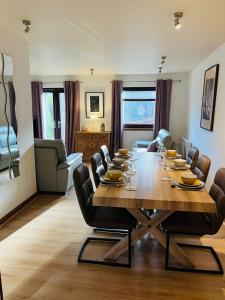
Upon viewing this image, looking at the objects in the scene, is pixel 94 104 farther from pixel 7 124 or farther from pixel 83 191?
pixel 83 191

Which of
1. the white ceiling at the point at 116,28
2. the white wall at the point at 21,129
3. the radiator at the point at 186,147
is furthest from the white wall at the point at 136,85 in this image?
the white wall at the point at 21,129

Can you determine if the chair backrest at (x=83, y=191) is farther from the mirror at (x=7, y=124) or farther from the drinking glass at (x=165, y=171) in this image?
the mirror at (x=7, y=124)

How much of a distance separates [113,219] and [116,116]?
4.66 meters

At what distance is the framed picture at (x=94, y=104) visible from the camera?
6.59 meters

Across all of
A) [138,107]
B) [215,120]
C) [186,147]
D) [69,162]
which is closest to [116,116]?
[138,107]

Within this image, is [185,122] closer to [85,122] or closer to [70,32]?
[85,122]

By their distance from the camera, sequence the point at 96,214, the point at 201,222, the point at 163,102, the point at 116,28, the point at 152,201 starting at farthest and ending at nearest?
the point at 163,102 → the point at 116,28 → the point at 96,214 → the point at 201,222 → the point at 152,201

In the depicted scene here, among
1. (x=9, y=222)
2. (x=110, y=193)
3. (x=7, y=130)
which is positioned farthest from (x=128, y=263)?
(x=7, y=130)

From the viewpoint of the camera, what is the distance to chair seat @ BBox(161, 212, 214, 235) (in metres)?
1.92

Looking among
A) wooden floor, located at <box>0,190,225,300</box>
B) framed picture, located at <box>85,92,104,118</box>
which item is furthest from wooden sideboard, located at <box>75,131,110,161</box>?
wooden floor, located at <box>0,190,225,300</box>

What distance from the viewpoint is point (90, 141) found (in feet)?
20.8

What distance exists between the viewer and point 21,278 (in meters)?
1.98

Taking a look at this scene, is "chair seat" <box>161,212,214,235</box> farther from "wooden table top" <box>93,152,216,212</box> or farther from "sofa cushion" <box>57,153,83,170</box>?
"sofa cushion" <box>57,153,83,170</box>

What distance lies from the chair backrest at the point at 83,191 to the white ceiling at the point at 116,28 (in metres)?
1.57
